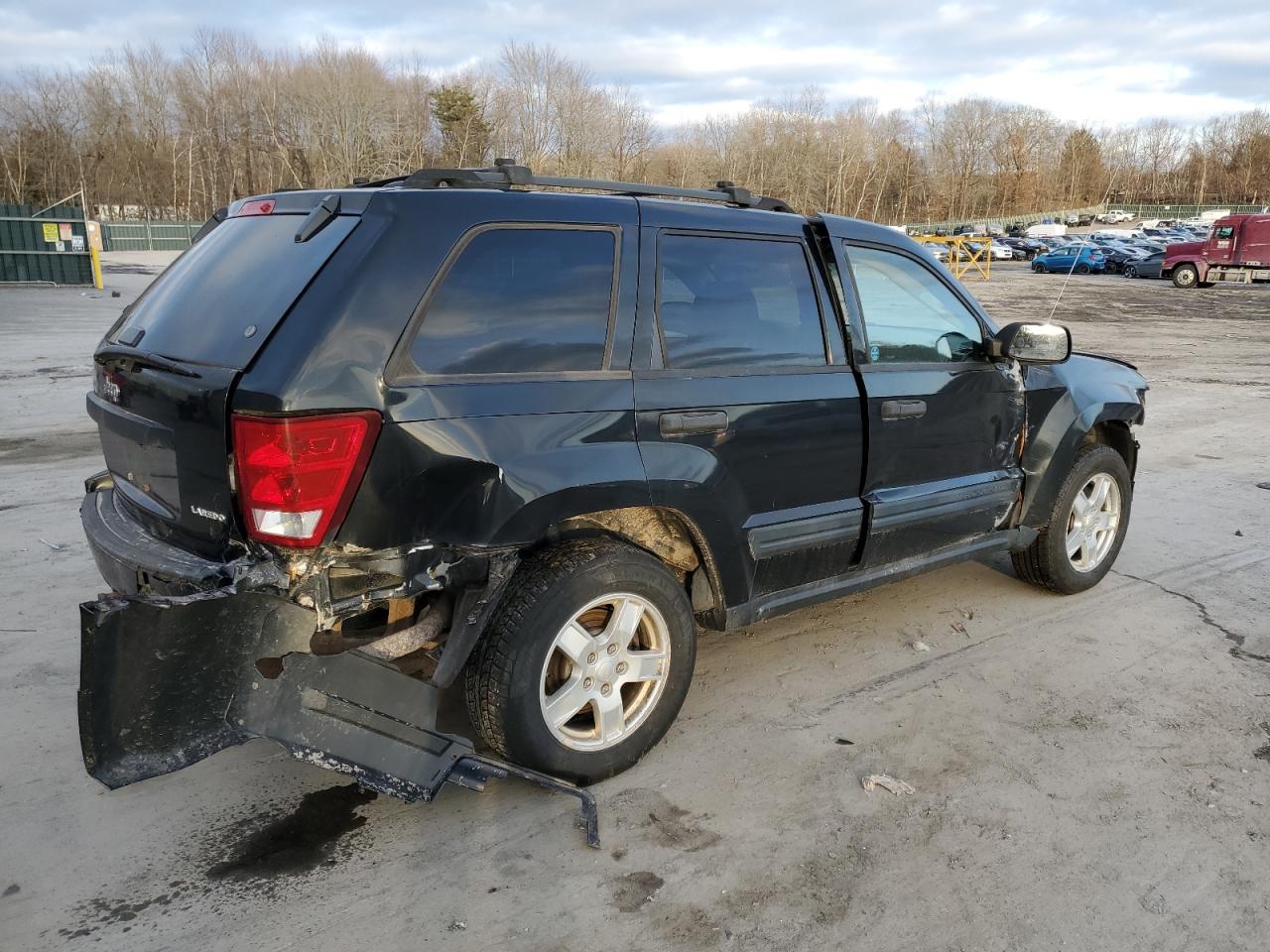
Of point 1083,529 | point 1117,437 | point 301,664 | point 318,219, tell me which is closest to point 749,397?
point 318,219

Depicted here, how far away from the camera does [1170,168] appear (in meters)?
119

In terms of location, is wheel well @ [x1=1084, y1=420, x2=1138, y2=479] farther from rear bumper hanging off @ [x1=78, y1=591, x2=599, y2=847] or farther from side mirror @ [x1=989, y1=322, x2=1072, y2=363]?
rear bumper hanging off @ [x1=78, y1=591, x2=599, y2=847]

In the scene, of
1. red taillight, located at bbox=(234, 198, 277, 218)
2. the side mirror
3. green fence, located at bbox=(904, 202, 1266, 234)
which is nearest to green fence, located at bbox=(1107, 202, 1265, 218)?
green fence, located at bbox=(904, 202, 1266, 234)

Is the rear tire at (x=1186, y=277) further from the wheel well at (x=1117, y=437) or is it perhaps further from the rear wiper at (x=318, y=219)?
the rear wiper at (x=318, y=219)

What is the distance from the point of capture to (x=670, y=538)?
3445 millimetres

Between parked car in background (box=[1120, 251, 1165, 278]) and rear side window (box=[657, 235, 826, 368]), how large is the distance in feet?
131

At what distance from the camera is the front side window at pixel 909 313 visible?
3.90 metres

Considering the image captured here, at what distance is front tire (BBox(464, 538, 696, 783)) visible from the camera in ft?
9.50

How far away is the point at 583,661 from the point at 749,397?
1.10 metres

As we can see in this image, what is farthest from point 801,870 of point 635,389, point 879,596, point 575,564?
point 879,596

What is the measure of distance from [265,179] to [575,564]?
255ft

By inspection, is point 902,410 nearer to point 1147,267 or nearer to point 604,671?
point 604,671

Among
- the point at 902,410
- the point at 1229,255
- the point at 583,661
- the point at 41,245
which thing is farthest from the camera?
the point at 1229,255

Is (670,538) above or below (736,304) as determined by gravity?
below
